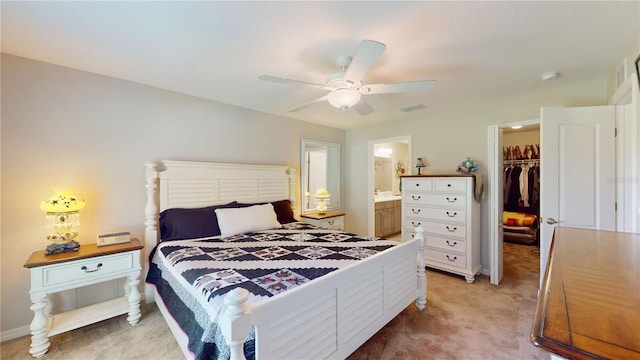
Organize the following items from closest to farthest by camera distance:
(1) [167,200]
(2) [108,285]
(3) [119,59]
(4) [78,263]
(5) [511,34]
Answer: (5) [511,34], (4) [78,263], (3) [119,59], (2) [108,285], (1) [167,200]

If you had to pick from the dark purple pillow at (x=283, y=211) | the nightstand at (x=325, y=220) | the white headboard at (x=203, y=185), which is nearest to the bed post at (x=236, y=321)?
the white headboard at (x=203, y=185)

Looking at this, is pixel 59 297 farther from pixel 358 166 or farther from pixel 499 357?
pixel 358 166

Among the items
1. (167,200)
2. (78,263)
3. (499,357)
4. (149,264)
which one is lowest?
(499,357)

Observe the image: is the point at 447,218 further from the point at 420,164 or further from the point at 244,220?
the point at 244,220

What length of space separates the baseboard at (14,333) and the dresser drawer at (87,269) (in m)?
0.67

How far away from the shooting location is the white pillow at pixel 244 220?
2695 mm

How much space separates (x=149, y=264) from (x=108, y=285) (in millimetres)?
377

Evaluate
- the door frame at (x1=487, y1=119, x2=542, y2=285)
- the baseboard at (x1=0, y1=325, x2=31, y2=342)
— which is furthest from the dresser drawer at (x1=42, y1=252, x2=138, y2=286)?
the door frame at (x1=487, y1=119, x2=542, y2=285)

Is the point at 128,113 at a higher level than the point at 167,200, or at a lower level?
higher

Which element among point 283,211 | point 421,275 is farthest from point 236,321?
point 283,211

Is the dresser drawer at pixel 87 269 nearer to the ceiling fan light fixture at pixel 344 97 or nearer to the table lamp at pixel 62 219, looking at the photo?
the table lamp at pixel 62 219

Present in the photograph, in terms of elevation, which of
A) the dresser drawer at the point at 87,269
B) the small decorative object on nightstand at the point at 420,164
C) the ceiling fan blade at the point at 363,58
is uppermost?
the ceiling fan blade at the point at 363,58

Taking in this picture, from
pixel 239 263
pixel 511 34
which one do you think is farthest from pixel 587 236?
pixel 239 263

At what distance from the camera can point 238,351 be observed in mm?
1064
